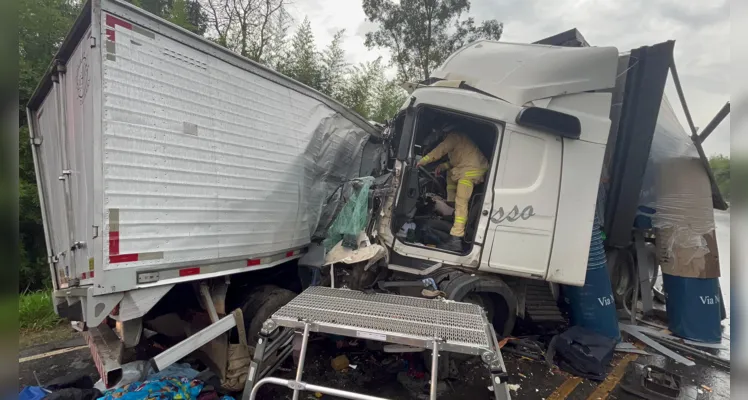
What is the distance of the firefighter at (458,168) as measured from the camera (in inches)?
157

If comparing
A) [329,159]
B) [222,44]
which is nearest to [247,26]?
[222,44]

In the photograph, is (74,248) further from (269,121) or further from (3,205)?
(3,205)

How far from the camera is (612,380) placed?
12.3ft

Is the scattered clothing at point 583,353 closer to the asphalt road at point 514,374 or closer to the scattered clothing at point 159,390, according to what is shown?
the asphalt road at point 514,374

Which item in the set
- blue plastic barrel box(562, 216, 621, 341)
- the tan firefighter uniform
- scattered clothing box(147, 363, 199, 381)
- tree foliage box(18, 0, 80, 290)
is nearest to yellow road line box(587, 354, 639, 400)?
blue plastic barrel box(562, 216, 621, 341)

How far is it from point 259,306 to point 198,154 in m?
1.46

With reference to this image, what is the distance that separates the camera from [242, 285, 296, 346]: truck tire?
3396 mm

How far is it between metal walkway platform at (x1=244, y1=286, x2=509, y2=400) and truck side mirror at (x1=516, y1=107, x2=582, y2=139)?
190cm

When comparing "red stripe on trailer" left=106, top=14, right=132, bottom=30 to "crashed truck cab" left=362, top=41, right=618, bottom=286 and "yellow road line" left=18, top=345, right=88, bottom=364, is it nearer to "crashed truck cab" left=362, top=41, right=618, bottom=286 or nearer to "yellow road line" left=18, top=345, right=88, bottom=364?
"crashed truck cab" left=362, top=41, right=618, bottom=286

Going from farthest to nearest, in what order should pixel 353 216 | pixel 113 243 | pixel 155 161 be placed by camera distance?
pixel 353 216 → pixel 155 161 → pixel 113 243

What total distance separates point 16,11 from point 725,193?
56.7 inches

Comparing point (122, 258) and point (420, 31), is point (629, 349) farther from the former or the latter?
point (420, 31)

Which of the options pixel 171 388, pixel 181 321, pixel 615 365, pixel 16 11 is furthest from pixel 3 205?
pixel 615 365

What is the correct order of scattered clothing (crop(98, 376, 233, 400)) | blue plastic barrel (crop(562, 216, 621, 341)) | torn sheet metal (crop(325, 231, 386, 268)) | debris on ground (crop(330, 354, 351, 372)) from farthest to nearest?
blue plastic barrel (crop(562, 216, 621, 341)) → debris on ground (crop(330, 354, 351, 372)) → torn sheet metal (crop(325, 231, 386, 268)) → scattered clothing (crop(98, 376, 233, 400))
